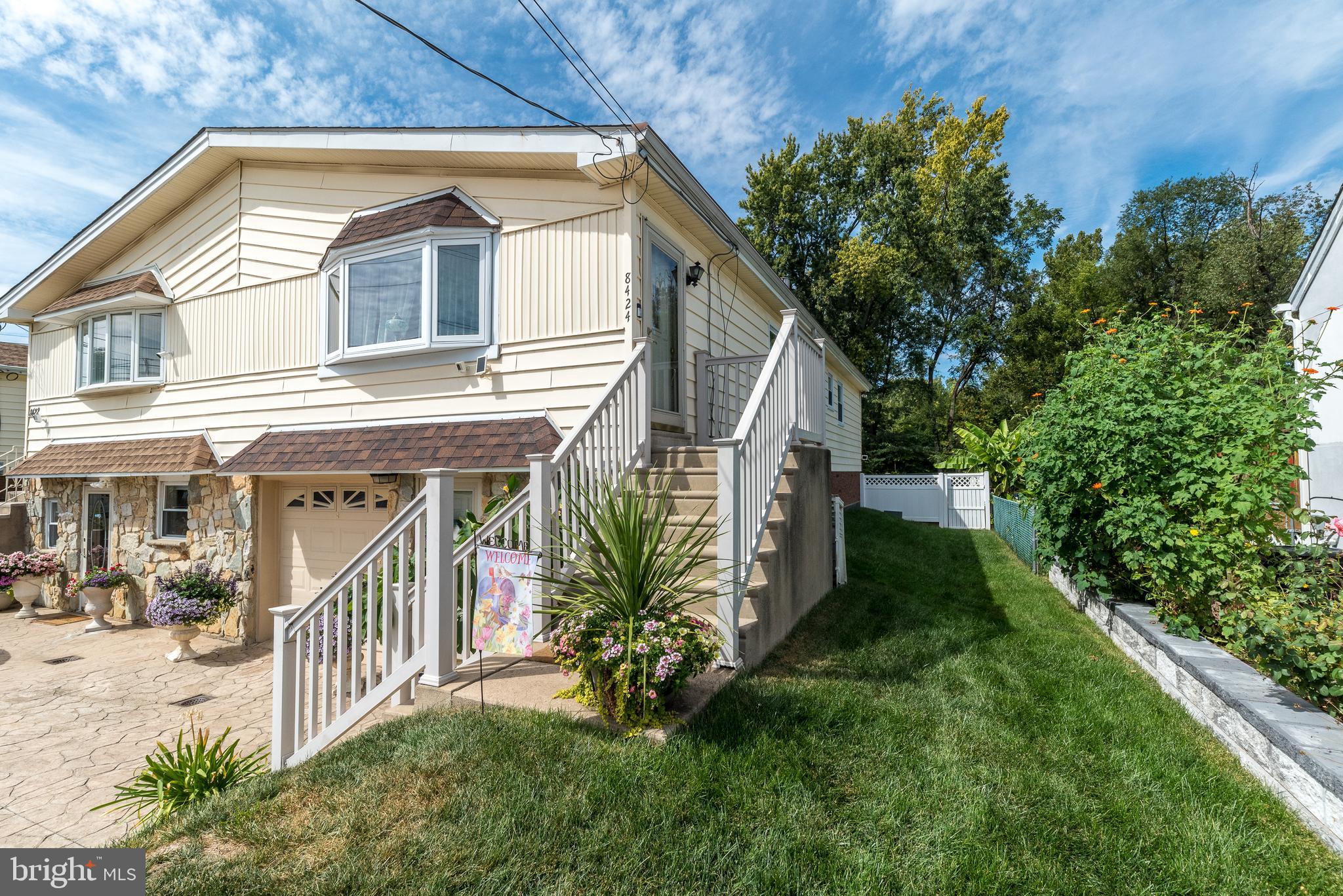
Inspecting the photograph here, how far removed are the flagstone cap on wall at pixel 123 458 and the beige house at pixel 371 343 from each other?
0.05m

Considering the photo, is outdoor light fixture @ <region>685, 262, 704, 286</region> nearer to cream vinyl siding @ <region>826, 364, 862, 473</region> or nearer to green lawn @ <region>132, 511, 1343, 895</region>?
green lawn @ <region>132, 511, 1343, 895</region>

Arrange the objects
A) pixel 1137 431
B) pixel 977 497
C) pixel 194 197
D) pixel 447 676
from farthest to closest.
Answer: pixel 977 497 < pixel 194 197 < pixel 1137 431 < pixel 447 676

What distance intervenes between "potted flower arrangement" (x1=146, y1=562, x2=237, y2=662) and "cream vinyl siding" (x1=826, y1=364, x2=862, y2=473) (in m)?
10.7

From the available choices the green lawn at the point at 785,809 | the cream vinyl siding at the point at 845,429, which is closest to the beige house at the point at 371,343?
the green lawn at the point at 785,809

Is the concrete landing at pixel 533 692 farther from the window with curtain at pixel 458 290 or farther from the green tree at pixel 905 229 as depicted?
the green tree at pixel 905 229

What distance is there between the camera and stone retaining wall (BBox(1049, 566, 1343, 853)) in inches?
103

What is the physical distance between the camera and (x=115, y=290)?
30.3ft

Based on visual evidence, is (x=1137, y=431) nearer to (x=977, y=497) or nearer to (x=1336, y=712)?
(x=1336, y=712)

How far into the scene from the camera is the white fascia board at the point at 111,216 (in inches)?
326

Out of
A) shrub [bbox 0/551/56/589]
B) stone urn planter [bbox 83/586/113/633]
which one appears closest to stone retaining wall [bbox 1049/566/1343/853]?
stone urn planter [bbox 83/586/113/633]

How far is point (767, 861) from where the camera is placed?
2352mm

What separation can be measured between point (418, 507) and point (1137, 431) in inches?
221

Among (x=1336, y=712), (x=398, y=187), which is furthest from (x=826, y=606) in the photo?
(x=398, y=187)

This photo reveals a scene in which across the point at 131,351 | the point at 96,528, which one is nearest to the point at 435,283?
the point at 131,351
